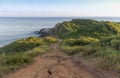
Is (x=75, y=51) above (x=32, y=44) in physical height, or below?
above

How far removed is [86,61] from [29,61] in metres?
2.87

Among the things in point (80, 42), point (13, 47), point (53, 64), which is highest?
point (53, 64)

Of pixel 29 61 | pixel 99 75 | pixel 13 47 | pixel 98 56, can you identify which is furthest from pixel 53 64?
pixel 13 47

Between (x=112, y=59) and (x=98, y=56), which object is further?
(x=98, y=56)

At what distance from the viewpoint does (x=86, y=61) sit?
14.3 metres

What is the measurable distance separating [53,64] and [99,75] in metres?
3.25

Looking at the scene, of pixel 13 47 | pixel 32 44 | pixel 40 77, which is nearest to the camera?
pixel 40 77

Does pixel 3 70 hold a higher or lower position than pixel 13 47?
higher

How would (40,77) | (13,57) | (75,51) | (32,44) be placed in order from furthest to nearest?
(32,44) → (75,51) → (13,57) → (40,77)

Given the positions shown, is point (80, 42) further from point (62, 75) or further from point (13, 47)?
point (62, 75)

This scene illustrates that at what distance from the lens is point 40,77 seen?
11312 millimetres

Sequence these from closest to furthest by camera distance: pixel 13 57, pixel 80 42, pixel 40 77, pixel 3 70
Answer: pixel 40 77 → pixel 3 70 → pixel 13 57 → pixel 80 42

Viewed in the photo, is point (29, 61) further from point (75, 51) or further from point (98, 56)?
point (75, 51)

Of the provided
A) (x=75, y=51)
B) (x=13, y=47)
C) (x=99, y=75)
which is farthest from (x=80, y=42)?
(x=99, y=75)
